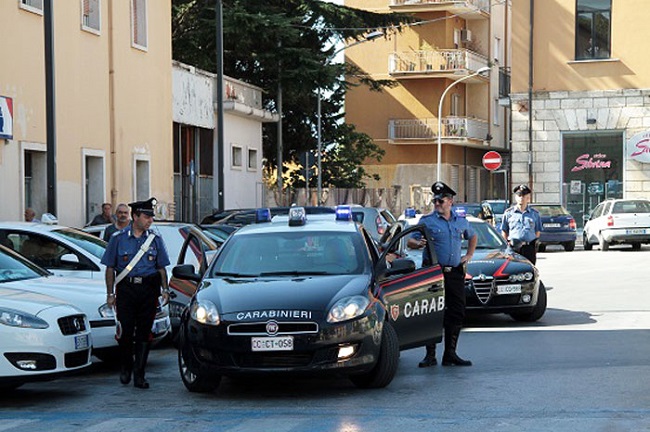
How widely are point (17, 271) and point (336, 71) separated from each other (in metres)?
29.7

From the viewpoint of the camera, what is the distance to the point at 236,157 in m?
41.2

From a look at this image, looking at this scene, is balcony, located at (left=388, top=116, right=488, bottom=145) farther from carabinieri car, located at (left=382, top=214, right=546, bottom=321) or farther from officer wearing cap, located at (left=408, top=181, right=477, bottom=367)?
officer wearing cap, located at (left=408, top=181, right=477, bottom=367)

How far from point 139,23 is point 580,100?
60.8ft

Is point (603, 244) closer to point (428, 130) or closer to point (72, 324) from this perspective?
point (428, 130)

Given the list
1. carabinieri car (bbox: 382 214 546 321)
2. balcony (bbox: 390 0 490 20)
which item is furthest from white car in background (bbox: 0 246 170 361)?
balcony (bbox: 390 0 490 20)

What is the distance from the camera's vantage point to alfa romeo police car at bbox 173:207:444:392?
34.0ft

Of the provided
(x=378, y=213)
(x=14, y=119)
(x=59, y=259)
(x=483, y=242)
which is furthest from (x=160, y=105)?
(x=59, y=259)

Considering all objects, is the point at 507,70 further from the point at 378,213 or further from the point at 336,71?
the point at 378,213

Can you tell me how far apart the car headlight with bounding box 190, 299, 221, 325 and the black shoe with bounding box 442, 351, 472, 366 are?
9.83 ft

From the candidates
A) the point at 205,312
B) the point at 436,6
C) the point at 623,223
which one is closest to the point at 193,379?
the point at 205,312

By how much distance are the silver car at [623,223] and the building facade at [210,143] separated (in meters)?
11.1

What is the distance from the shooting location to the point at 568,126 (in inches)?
1753

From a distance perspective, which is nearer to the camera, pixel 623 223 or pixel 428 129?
pixel 623 223

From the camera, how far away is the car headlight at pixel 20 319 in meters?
10.5
